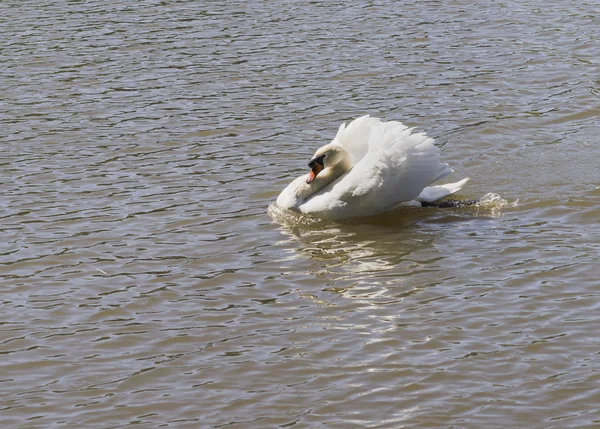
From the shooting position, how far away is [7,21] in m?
20.3

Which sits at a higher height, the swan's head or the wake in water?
the swan's head

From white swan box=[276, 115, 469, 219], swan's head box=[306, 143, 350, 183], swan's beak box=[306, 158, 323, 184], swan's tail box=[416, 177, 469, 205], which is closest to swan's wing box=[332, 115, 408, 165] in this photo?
white swan box=[276, 115, 469, 219]

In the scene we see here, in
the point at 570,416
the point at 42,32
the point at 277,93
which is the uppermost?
the point at 42,32

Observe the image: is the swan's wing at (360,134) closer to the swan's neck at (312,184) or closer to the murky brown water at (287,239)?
the swan's neck at (312,184)

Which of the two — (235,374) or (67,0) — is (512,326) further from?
(67,0)

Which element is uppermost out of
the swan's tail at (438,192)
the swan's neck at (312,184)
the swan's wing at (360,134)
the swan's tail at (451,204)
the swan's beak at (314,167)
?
the swan's wing at (360,134)

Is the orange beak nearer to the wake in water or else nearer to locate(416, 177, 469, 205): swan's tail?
the wake in water

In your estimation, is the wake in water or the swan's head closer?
the wake in water

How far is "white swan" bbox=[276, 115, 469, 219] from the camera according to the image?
1041cm

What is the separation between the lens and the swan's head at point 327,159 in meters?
11.0

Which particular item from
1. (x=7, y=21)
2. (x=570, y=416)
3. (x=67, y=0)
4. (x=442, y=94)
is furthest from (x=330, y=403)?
(x=67, y=0)

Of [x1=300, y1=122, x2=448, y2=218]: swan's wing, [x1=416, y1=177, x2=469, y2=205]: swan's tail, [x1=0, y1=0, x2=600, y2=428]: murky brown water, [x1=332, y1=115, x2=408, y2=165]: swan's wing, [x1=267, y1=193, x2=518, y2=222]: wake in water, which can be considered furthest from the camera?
[x1=416, y1=177, x2=469, y2=205]: swan's tail

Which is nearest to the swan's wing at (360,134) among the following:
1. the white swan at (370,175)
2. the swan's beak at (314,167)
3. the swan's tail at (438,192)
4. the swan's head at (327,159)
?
the white swan at (370,175)

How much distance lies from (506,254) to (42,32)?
487 inches
